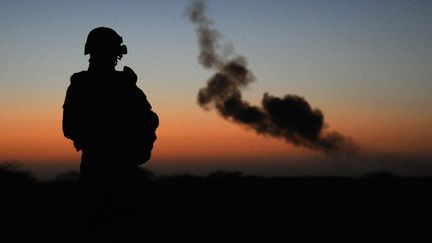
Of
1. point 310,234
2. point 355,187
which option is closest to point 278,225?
point 310,234

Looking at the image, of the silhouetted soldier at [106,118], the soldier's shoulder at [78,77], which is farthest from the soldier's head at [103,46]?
the soldier's shoulder at [78,77]

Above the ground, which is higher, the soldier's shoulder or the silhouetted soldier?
the soldier's shoulder

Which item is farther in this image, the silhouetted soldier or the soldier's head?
the soldier's head

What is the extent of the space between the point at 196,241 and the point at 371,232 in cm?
299

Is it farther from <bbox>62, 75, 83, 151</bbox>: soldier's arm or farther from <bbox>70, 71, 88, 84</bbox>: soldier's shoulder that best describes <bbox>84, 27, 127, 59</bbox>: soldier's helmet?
<bbox>62, 75, 83, 151</bbox>: soldier's arm

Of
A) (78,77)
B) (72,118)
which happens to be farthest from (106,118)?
(78,77)

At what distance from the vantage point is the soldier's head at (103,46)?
19.3 feet

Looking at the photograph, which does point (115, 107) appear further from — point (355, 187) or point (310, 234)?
point (355, 187)

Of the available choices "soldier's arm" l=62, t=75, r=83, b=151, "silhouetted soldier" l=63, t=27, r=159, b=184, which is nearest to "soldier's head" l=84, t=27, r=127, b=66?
"silhouetted soldier" l=63, t=27, r=159, b=184

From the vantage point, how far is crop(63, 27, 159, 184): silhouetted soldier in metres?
5.76

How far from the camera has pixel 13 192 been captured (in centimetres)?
1372

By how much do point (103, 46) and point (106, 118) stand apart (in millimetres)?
754

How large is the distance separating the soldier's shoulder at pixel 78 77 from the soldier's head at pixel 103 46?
182mm

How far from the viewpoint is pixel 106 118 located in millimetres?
5816
